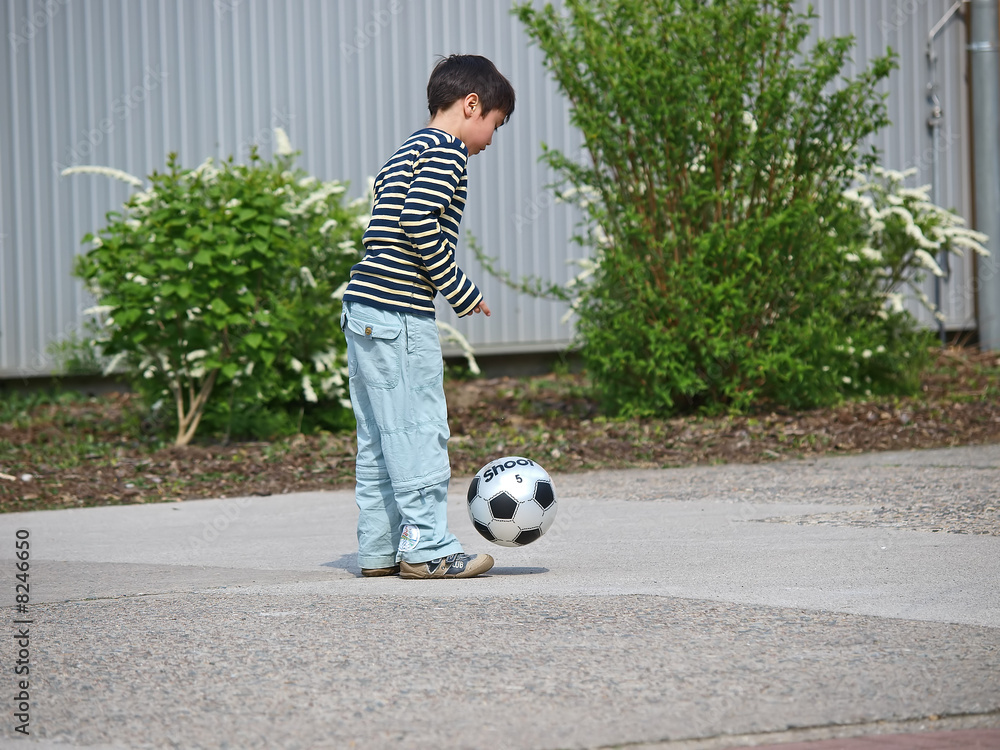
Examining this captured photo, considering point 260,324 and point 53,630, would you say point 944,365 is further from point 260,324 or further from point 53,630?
point 53,630

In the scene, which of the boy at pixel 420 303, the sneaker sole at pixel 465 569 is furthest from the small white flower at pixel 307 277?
the sneaker sole at pixel 465 569

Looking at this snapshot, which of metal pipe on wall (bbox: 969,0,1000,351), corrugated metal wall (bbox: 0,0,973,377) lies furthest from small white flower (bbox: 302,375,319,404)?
metal pipe on wall (bbox: 969,0,1000,351)

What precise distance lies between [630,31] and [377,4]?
3261mm

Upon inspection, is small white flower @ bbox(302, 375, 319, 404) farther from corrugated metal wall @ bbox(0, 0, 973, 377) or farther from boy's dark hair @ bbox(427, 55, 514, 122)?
boy's dark hair @ bbox(427, 55, 514, 122)

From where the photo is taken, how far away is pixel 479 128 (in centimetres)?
418

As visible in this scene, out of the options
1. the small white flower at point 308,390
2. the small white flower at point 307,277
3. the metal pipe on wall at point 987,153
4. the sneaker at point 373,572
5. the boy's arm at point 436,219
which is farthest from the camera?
the metal pipe on wall at point 987,153

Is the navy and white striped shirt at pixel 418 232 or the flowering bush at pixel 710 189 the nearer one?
the navy and white striped shirt at pixel 418 232

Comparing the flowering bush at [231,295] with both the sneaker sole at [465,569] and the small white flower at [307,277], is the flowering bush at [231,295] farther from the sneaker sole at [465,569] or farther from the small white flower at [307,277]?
the sneaker sole at [465,569]

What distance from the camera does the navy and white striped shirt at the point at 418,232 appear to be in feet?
13.0

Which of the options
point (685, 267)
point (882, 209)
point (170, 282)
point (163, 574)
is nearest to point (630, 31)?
point (685, 267)

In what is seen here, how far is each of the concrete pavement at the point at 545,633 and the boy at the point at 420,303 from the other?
28 cm

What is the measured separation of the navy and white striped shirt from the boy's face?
0.31 feet

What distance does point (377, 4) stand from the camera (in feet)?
35.0

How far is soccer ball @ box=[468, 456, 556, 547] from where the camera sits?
168 inches
